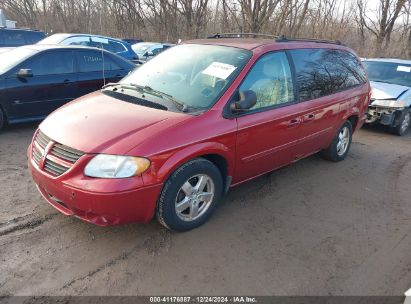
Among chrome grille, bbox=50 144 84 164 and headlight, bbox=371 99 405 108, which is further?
headlight, bbox=371 99 405 108

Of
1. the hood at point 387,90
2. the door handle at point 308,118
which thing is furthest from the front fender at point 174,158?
the hood at point 387,90

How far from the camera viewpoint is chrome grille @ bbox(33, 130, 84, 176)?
118 inches

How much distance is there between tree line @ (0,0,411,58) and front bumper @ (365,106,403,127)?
30.7 feet

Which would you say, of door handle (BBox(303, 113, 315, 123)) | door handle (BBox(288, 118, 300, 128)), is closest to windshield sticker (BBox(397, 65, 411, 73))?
door handle (BBox(303, 113, 315, 123))

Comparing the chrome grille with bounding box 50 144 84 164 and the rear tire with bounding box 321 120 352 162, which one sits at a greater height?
the chrome grille with bounding box 50 144 84 164

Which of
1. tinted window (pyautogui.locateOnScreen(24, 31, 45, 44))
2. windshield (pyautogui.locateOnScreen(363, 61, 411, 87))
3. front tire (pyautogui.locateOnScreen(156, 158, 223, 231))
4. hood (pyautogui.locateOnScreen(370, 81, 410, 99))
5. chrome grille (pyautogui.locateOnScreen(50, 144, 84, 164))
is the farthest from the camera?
tinted window (pyautogui.locateOnScreen(24, 31, 45, 44))

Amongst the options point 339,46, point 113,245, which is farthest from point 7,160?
point 339,46

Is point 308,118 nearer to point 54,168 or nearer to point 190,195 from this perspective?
point 190,195

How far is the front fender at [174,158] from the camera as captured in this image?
9.78ft

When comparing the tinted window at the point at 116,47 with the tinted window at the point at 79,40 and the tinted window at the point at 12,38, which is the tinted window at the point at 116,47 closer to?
the tinted window at the point at 79,40

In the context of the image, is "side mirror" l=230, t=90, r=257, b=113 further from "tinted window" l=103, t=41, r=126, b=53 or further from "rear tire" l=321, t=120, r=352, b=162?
"tinted window" l=103, t=41, r=126, b=53

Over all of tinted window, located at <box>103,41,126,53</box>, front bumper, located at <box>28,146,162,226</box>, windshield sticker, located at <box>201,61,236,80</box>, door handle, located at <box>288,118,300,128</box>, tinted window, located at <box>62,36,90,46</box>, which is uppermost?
windshield sticker, located at <box>201,61,236,80</box>

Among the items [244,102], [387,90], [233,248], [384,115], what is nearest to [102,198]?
[233,248]

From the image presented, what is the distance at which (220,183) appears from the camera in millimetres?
3639
